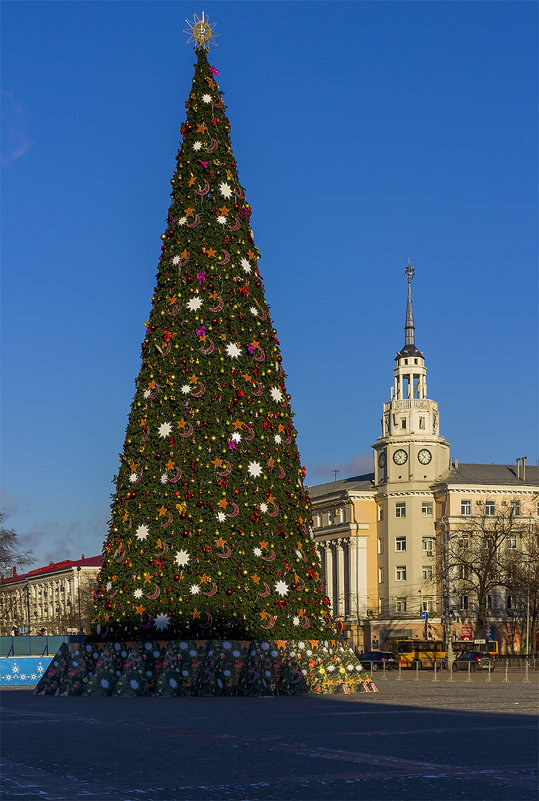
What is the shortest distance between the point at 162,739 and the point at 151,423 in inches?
517

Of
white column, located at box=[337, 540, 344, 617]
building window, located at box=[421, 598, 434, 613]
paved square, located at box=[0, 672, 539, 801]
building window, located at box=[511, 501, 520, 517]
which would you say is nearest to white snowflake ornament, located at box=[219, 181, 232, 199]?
paved square, located at box=[0, 672, 539, 801]

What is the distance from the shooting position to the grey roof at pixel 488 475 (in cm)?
11338

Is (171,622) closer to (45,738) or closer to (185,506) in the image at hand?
(185,506)

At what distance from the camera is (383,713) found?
762 inches

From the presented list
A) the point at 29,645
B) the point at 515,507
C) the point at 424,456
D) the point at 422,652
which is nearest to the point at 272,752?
the point at 29,645

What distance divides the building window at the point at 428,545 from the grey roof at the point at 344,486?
924 centimetres

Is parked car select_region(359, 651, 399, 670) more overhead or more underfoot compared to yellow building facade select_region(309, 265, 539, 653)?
more underfoot

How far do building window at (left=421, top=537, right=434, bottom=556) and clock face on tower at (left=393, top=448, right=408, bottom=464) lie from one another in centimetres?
765

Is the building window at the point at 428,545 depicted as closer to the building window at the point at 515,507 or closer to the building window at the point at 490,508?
the building window at the point at 490,508

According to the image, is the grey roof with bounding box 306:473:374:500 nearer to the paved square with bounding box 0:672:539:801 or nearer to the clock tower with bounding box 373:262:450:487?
the clock tower with bounding box 373:262:450:487

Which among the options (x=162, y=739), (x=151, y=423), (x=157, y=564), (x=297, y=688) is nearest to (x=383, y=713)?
(x=162, y=739)

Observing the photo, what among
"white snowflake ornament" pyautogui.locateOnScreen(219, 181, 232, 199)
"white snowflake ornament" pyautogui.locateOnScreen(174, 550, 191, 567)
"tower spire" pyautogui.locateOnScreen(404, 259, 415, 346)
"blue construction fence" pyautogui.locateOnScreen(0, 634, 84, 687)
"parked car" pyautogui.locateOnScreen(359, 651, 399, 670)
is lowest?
"parked car" pyautogui.locateOnScreen(359, 651, 399, 670)

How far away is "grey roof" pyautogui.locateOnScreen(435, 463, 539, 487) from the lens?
372ft

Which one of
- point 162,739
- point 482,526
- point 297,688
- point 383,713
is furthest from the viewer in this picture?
point 482,526
